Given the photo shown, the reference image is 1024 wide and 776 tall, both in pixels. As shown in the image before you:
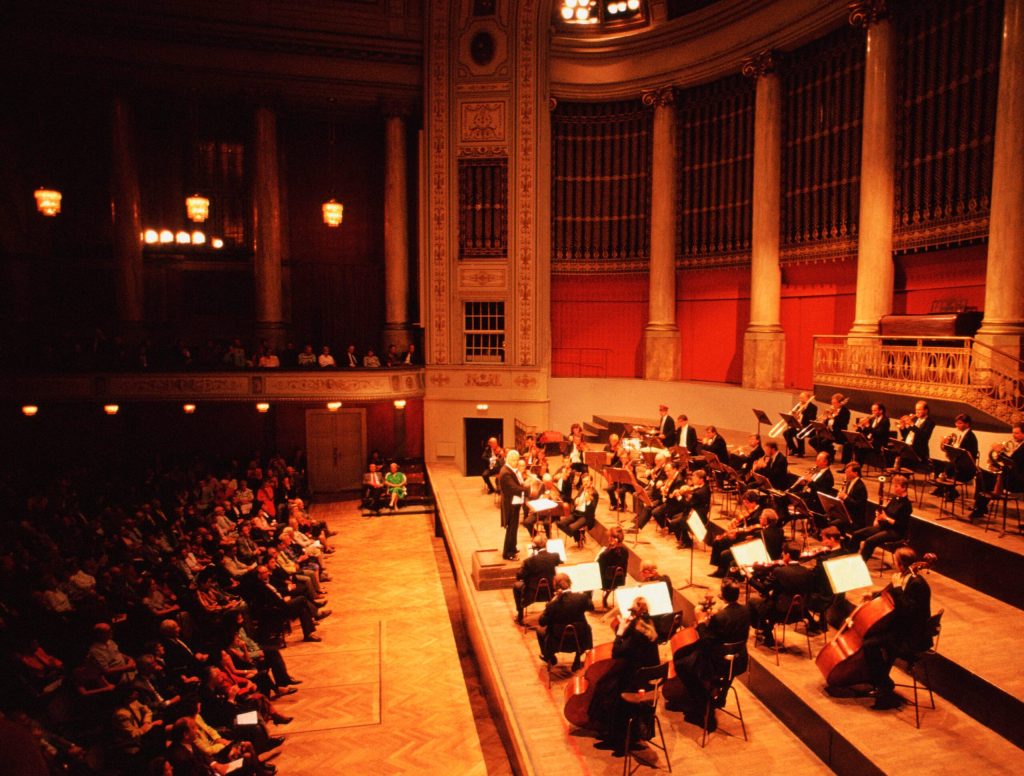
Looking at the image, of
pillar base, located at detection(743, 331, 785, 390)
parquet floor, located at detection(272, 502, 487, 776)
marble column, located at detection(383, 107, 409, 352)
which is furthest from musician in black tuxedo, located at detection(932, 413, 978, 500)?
marble column, located at detection(383, 107, 409, 352)

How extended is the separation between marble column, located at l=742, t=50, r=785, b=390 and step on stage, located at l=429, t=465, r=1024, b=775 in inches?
356

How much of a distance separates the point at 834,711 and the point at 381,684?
5734 millimetres

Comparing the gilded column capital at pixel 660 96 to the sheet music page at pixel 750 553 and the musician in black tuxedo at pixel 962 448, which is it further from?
the sheet music page at pixel 750 553

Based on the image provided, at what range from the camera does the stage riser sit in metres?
6.52

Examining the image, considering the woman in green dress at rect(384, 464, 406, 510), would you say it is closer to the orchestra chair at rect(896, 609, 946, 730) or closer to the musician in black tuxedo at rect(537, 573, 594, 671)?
the musician in black tuxedo at rect(537, 573, 594, 671)

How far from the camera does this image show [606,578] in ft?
32.1

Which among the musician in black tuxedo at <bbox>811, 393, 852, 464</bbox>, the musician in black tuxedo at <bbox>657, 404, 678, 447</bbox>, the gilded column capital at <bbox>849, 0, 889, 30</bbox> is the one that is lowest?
the musician in black tuxedo at <bbox>657, 404, 678, 447</bbox>

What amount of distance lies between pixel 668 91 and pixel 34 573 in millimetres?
18655

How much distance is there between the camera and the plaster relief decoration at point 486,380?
20922 millimetres

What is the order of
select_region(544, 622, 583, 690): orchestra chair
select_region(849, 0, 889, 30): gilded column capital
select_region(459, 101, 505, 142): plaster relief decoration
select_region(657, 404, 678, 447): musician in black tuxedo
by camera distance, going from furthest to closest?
select_region(459, 101, 505, 142): plaster relief decoration < select_region(657, 404, 678, 447): musician in black tuxedo < select_region(849, 0, 889, 30): gilded column capital < select_region(544, 622, 583, 690): orchestra chair

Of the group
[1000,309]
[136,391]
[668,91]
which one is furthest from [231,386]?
[1000,309]

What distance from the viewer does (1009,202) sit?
12.6m

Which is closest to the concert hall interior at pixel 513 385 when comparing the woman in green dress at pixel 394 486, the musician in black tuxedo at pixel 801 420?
the musician in black tuxedo at pixel 801 420

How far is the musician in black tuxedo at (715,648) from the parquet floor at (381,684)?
8.72ft
